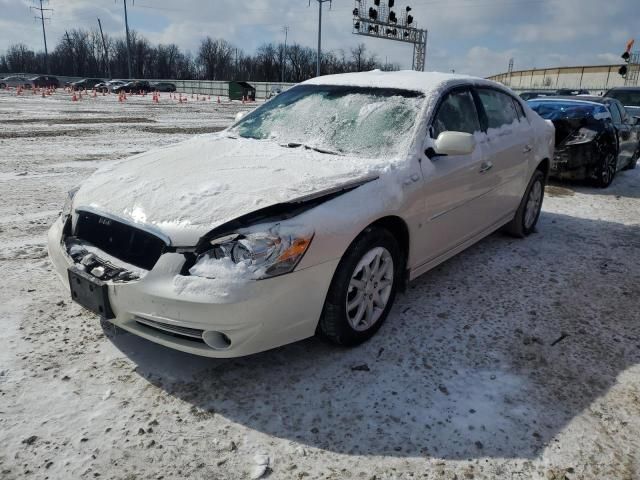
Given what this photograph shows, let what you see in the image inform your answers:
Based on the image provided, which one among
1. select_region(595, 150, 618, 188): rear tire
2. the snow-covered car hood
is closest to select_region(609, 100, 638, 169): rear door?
select_region(595, 150, 618, 188): rear tire

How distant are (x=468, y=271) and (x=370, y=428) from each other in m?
2.33

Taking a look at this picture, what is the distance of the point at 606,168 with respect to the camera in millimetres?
7809

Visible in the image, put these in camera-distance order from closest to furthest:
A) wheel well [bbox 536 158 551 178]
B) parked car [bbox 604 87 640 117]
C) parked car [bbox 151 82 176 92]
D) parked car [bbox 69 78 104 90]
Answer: wheel well [bbox 536 158 551 178]
parked car [bbox 604 87 640 117]
parked car [bbox 69 78 104 90]
parked car [bbox 151 82 176 92]

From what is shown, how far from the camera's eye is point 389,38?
3750 centimetres

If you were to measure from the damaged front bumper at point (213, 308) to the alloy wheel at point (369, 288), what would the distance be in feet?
0.96

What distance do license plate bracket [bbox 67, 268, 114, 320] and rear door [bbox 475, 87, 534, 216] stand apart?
121 inches

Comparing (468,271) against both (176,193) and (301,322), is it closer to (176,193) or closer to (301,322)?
(301,322)

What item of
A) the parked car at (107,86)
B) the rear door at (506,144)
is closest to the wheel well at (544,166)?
the rear door at (506,144)

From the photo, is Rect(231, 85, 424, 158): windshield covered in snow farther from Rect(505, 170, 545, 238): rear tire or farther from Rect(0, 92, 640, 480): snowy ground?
Rect(505, 170, 545, 238): rear tire

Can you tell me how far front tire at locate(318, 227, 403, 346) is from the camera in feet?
8.82

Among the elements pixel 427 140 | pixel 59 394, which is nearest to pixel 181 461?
pixel 59 394

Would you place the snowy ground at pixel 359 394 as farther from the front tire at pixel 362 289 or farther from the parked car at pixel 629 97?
the parked car at pixel 629 97

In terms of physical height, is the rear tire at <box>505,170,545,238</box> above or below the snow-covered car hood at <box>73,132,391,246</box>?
below

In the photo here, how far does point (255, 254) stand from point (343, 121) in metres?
1.63
